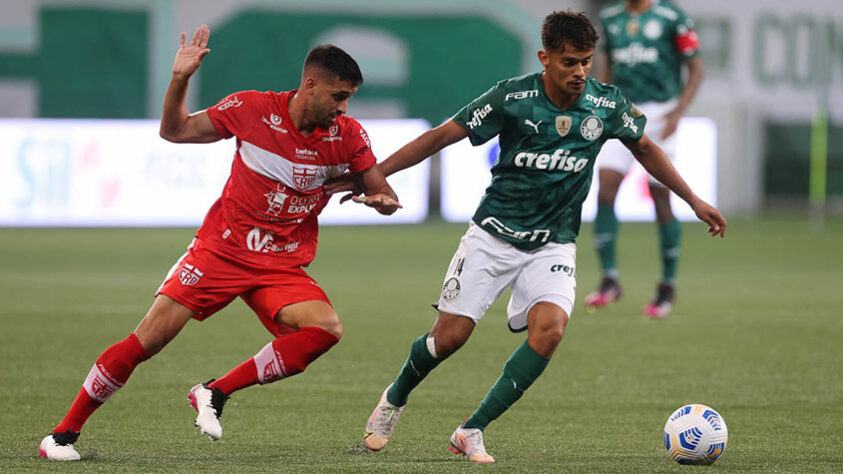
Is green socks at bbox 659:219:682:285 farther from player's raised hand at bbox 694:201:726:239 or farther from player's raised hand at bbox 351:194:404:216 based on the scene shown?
player's raised hand at bbox 351:194:404:216

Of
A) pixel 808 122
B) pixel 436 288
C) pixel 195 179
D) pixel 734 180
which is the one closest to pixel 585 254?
pixel 436 288

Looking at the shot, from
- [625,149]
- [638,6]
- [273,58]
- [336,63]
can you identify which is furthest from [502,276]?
[273,58]

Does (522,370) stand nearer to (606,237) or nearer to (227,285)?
(227,285)

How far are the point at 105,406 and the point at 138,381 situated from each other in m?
0.72

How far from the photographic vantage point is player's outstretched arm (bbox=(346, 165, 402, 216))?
15.9 feet

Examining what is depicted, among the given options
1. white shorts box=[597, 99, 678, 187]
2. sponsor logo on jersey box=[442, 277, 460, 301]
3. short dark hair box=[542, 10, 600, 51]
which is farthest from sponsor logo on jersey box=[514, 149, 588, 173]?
white shorts box=[597, 99, 678, 187]

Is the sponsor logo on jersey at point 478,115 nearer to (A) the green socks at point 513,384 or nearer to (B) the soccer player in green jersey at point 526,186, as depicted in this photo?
(B) the soccer player in green jersey at point 526,186

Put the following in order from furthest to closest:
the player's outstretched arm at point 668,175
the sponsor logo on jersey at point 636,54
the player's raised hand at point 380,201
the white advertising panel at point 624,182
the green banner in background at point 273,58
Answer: the green banner in background at point 273,58, the white advertising panel at point 624,182, the sponsor logo on jersey at point 636,54, the player's outstretched arm at point 668,175, the player's raised hand at point 380,201

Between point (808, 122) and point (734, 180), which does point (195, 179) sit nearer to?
point (734, 180)

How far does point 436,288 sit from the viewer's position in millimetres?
11500

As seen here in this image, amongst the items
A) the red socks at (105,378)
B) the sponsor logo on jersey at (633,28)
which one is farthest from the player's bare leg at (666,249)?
the red socks at (105,378)

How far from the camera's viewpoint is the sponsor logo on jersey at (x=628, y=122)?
505cm

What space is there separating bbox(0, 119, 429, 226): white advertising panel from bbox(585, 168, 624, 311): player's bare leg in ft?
29.7

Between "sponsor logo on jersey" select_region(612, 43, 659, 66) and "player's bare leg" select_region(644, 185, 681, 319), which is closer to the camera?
"player's bare leg" select_region(644, 185, 681, 319)
